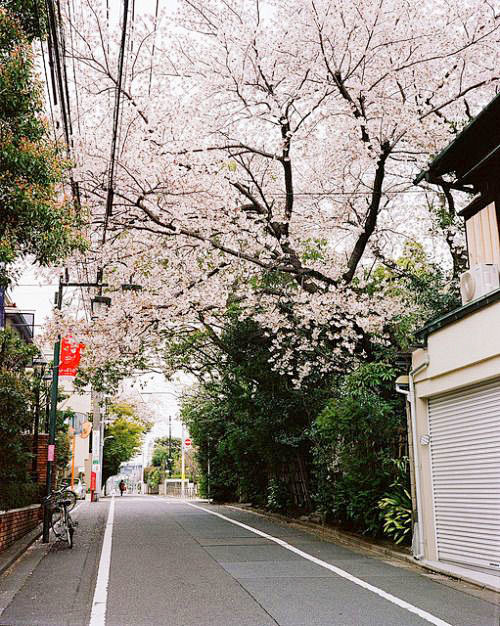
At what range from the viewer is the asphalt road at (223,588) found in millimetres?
6961

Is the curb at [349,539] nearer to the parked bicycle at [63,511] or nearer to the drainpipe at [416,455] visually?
the drainpipe at [416,455]

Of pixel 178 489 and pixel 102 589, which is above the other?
pixel 178 489

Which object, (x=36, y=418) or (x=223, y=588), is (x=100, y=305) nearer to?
(x=36, y=418)

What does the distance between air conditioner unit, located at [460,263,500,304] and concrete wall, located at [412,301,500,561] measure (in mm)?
578

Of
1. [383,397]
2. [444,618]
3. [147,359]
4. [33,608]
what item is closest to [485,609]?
[444,618]

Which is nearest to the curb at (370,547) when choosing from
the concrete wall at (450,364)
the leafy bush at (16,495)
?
the concrete wall at (450,364)

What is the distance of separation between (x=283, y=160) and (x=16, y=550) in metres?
9.02

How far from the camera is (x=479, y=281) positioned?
406 inches

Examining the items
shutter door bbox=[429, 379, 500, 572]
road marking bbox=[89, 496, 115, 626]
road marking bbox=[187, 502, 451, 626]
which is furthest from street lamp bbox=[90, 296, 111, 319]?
shutter door bbox=[429, 379, 500, 572]

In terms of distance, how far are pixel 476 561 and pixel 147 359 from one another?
47.9ft

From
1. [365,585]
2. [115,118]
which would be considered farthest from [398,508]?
[115,118]

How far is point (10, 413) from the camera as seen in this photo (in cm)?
1182

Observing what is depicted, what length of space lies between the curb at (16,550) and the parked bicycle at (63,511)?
1.76 feet

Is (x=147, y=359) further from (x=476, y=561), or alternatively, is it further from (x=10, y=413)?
(x=476, y=561)
